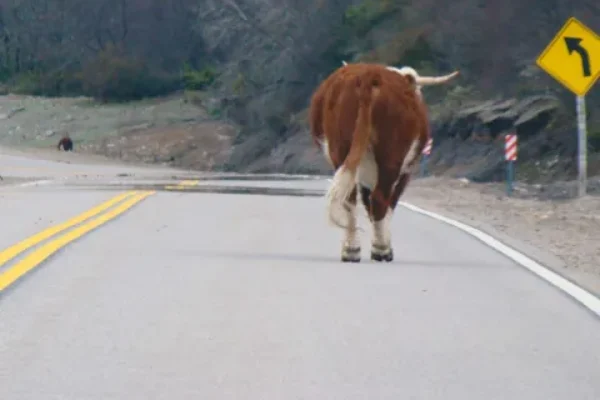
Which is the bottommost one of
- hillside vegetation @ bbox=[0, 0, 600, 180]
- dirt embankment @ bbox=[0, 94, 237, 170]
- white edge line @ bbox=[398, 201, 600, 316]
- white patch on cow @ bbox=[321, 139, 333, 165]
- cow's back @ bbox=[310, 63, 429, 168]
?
dirt embankment @ bbox=[0, 94, 237, 170]

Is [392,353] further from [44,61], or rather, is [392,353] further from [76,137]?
[44,61]

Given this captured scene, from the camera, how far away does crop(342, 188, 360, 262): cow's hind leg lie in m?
12.9

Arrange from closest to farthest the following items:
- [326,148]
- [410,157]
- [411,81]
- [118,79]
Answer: [410,157] → [411,81] → [326,148] → [118,79]

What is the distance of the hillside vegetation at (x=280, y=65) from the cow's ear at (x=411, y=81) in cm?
2127

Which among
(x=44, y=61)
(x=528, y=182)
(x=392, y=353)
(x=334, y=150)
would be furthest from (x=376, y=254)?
(x=44, y=61)

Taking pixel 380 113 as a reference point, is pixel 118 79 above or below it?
below

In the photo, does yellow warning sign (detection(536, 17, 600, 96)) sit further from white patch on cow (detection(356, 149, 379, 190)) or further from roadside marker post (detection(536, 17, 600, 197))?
white patch on cow (detection(356, 149, 379, 190))

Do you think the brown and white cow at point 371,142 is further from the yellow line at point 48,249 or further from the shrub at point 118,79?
the shrub at point 118,79

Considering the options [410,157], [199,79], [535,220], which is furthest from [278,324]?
[199,79]

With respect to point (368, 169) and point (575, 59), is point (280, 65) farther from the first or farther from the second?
point (368, 169)

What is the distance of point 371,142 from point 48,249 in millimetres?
2939

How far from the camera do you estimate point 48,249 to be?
13.4 m

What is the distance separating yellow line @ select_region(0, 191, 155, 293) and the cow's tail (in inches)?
94.4

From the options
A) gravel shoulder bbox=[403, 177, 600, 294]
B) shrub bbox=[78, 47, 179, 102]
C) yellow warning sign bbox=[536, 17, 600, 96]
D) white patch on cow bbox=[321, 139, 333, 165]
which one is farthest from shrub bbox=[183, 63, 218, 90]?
white patch on cow bbox=[321, 139, 333, 165]
